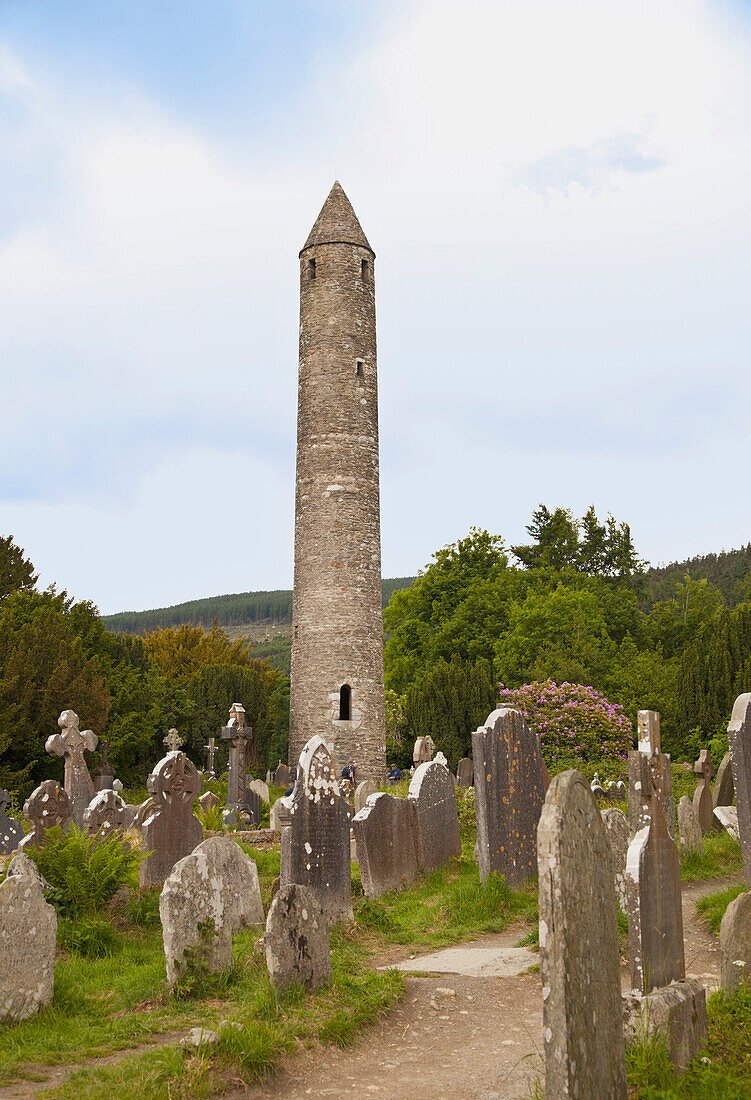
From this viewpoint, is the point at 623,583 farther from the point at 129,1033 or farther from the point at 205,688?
the point at 129,1033

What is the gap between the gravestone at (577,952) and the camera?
129 inches

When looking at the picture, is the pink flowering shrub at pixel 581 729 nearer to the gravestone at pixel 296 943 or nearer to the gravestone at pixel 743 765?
the gravestone at pixel 743 765

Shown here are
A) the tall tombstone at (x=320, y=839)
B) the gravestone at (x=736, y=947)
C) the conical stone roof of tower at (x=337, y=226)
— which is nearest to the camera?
the gravestone at (x=736, y=947)

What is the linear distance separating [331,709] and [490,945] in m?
15.5

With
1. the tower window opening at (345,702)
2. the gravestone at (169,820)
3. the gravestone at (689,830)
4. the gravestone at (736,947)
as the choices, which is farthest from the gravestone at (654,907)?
the tower window opening at (345,702)

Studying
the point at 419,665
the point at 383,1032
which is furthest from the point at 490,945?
the point at 419,665

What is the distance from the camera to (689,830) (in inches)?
382

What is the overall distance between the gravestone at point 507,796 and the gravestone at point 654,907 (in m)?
3.75

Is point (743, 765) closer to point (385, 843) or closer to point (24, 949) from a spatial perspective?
point (385, 843)

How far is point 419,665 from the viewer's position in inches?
1390

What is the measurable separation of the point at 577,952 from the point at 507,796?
551 centimetres

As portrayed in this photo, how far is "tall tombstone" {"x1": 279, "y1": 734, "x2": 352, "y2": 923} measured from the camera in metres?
7.47

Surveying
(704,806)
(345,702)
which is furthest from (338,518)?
(704,806)

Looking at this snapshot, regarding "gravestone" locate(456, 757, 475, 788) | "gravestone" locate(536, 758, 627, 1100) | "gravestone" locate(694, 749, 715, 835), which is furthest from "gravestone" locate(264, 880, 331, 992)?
"gravestone" locate(456, 757, 475, 788)
